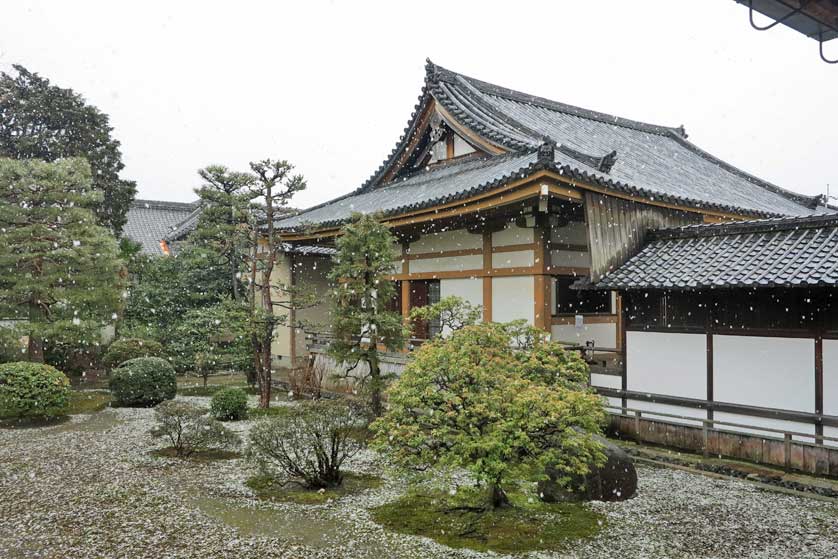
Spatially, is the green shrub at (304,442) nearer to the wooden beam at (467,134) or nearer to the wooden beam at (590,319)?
the wooden beam at (590,319)

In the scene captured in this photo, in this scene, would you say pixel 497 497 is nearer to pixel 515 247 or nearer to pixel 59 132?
pixel 515 247

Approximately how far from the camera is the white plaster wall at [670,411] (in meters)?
10.1

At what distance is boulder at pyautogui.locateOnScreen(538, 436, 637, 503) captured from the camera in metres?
7.82

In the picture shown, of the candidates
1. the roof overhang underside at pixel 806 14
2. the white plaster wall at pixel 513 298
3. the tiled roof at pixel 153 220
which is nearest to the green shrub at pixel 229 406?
the white plaster wall at pixel 513 298

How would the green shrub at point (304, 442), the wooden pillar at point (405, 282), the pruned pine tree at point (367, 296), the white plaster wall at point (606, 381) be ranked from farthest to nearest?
the wooden pillar at point (405, 282) < the pruned pine tree at point (367, 296) < the white plaster wall at point (606, 381) < the green shrub at point (304, 442)

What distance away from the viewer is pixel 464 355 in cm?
695

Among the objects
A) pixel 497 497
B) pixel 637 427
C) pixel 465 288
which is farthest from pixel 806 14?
pixel 465 288

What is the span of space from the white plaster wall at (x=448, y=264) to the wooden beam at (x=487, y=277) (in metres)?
0.30

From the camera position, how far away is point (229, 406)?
13.3 meters

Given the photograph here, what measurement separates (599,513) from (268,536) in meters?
3.86

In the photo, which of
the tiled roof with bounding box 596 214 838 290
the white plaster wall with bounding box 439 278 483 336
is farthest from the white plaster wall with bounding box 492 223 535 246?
the tiled roof with bounding box 596 214 838 290

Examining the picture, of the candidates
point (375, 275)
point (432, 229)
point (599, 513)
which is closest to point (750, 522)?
point (599, 513)

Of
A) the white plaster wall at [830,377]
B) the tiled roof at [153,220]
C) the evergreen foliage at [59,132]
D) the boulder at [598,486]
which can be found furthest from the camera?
the tiled roof at [153,220]

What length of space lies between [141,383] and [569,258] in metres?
10.7
